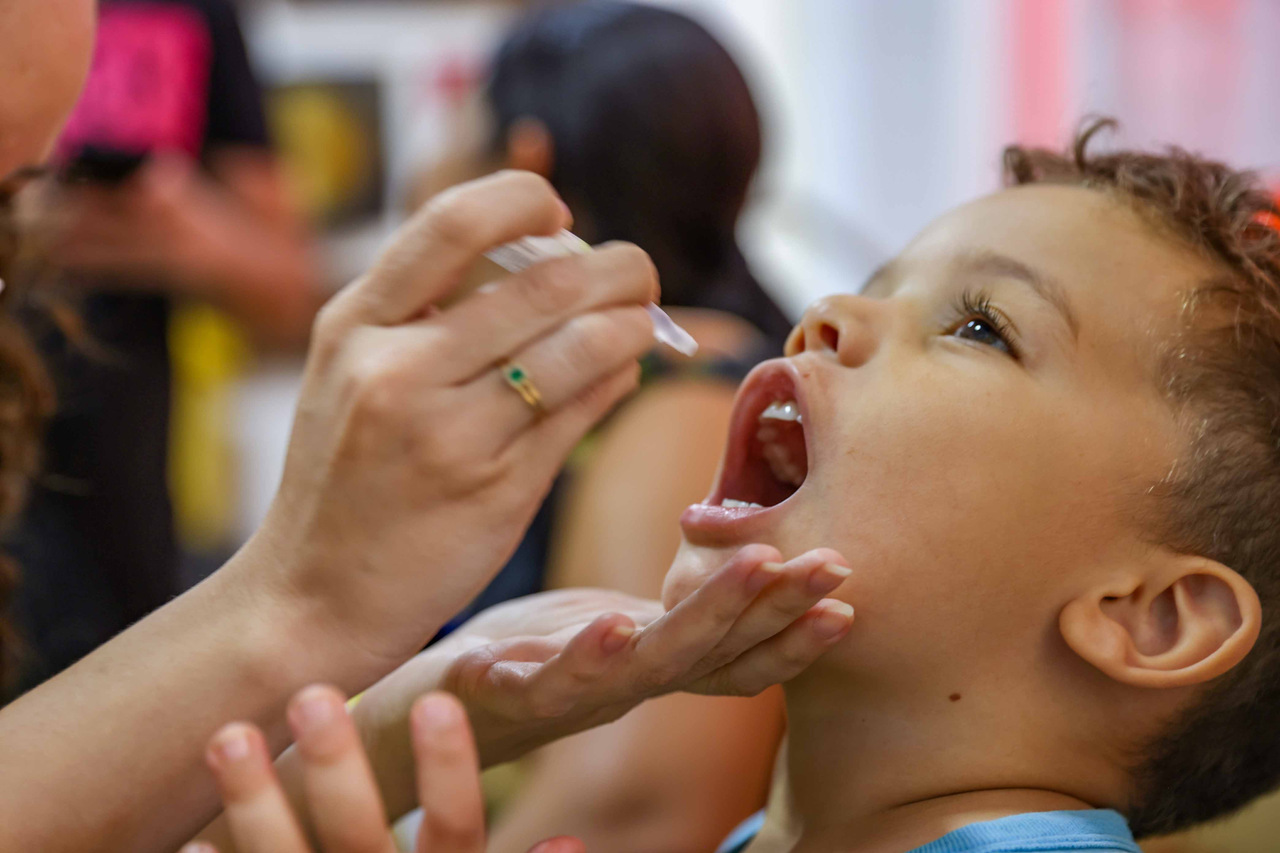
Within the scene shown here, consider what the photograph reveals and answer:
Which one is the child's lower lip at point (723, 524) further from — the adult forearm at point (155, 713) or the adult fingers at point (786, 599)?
the adult forearm at point (155, 713)

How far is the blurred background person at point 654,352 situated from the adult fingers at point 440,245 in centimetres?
60

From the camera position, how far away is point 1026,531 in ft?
2.84

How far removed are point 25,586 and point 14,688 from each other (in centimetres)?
36

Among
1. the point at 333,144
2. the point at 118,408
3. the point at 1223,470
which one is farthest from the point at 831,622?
the point at 333,144

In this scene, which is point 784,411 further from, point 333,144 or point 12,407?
point 333,144

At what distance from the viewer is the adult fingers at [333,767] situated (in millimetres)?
625

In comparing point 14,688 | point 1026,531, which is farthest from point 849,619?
point 14,688

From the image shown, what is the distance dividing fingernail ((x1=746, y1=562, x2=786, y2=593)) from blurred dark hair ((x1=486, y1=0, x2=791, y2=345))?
1.18 meters

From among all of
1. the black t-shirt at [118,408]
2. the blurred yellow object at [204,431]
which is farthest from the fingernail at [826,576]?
the blurred yellow object at [204,431]

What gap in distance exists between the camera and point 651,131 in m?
1.80

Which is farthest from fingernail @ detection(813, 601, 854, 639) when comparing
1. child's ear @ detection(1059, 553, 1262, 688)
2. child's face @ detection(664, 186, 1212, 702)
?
child's ear @ detection(1059, 553, 1262, 688)

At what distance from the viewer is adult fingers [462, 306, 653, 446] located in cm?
75

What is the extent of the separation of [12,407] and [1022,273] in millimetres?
1087

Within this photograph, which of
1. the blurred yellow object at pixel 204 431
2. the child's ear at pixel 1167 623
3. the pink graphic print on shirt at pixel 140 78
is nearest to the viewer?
the child's ear at pixel 1167 623
